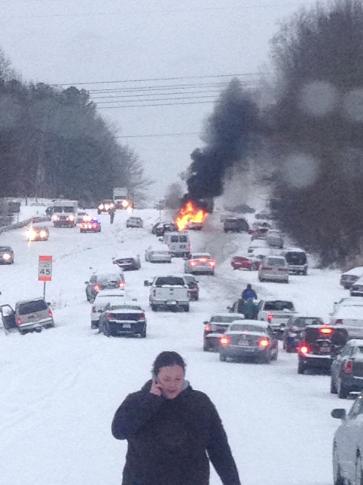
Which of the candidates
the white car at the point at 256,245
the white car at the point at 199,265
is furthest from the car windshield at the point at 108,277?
the white car at the point at 256,245

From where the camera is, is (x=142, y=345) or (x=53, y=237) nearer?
(x=142, y=345)

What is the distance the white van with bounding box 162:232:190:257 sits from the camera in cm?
8450

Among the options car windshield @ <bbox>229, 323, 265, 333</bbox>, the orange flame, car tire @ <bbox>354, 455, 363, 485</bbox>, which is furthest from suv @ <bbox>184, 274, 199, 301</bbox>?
car tire @ <bbox>354, 455, 363, 485</bbox>

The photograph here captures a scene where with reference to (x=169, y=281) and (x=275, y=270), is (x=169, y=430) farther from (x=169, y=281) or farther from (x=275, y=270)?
(x=275, y=270)

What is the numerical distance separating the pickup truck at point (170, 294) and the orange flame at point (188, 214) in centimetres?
1660

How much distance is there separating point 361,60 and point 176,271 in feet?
69.1

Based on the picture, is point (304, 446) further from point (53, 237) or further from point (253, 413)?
point (53, 237)

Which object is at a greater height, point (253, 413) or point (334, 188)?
point (334, 188)

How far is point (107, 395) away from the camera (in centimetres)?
2383

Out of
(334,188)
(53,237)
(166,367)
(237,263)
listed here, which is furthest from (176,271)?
(166,367)

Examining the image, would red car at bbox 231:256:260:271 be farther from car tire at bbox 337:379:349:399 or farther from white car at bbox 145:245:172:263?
car tire at bbox 337:379:349:399

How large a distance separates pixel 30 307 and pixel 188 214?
27.9 metres

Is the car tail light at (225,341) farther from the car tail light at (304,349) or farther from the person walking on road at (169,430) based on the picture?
the person walking on road at (169,430)

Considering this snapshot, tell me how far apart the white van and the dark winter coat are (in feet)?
252
